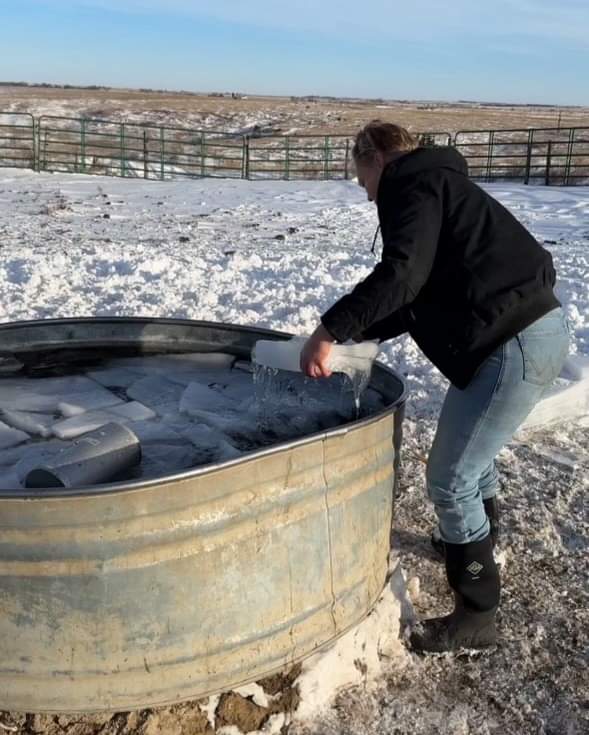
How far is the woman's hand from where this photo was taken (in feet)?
7.38

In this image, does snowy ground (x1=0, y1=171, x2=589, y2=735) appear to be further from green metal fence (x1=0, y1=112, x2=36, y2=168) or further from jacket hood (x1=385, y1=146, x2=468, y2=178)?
green metal fence (x1=0, y1=112, x2=36, y2=168)

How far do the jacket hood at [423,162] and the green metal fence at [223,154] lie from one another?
12013mm

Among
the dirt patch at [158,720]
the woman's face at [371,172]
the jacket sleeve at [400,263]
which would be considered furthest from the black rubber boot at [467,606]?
the woman's face at [371,172]

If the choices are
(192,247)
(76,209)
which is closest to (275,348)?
(192,247)

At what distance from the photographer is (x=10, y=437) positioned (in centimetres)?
284

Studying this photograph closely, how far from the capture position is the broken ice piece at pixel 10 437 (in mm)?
2797

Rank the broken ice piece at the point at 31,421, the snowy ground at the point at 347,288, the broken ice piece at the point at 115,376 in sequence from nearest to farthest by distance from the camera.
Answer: the snowy ground at the point at 347,288 → the broken ice piece at the point at 31,421 → the broken ice piece at the point at 115,376

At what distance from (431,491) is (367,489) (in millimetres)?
226

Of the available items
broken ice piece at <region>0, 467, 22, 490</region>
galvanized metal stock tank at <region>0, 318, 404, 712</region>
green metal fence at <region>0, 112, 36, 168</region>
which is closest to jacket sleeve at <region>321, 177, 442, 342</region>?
galvanized metal stock tank at <region>0, 318, 404, 712</region>

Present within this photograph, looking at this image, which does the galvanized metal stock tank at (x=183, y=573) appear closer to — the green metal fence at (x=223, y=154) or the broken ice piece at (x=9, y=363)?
the broken ice piece at (x=9, y=363)

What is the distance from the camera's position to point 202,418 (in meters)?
3.04

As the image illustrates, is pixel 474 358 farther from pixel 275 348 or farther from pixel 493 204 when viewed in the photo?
pixel 275 348

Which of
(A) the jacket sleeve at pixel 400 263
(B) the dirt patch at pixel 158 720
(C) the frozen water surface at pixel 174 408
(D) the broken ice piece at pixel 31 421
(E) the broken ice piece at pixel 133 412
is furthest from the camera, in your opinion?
(E) the broken ice piece at pixel 133 412

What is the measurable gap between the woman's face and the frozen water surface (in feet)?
2.67
